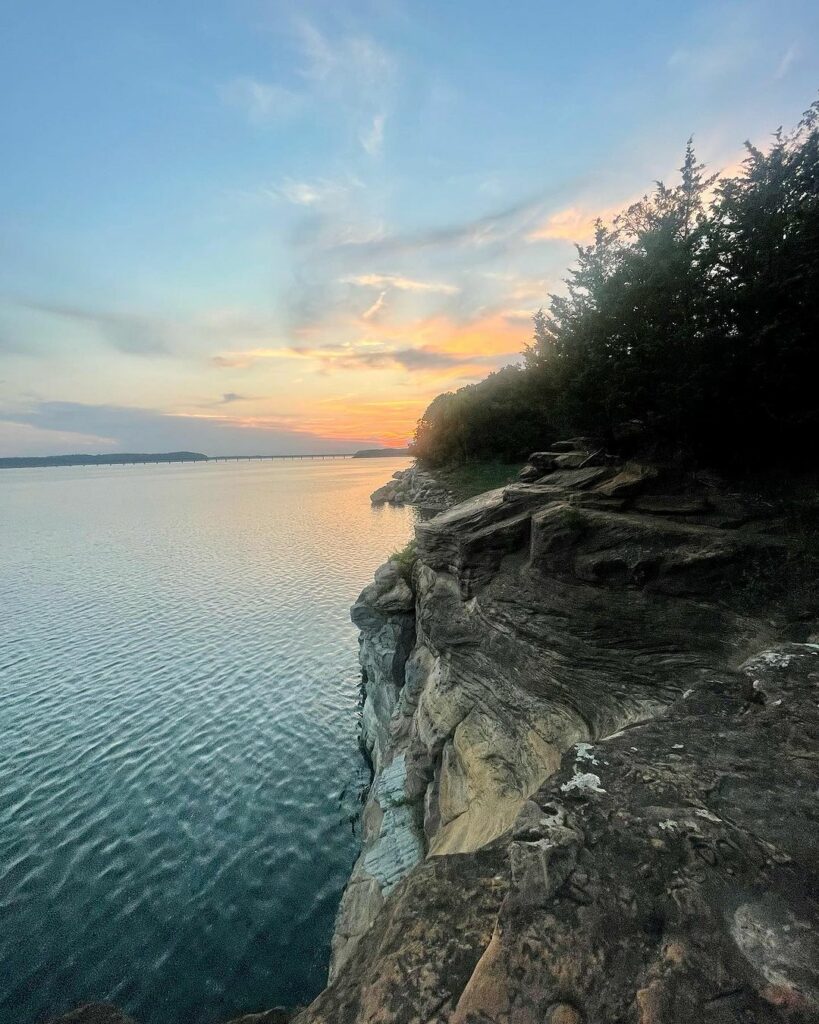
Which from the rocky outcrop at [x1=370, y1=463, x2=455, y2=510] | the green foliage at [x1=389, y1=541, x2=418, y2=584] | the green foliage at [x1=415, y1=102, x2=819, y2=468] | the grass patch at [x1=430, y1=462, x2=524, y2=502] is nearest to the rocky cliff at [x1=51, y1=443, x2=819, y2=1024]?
the green foliage at [x1=415, y1=102, x2=819, y2=468]

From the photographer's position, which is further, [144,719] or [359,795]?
[144,719]

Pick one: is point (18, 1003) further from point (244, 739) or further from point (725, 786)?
point (725, 786)

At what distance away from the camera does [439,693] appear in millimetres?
20250

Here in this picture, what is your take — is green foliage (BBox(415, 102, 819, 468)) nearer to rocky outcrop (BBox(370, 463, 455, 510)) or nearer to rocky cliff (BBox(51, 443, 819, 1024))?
rocky cliff (BBox(51, 443, 819, 1024))

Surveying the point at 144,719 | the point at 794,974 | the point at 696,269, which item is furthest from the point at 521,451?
the point at 794,974

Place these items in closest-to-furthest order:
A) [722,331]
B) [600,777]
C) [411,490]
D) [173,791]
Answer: [600,777] → [722,331] → [173,791] → [411,490]

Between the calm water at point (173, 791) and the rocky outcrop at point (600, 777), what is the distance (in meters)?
3.51

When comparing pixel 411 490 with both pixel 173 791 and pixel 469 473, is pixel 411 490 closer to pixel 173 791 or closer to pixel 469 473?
pixel 469 473

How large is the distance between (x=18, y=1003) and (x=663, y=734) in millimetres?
20616

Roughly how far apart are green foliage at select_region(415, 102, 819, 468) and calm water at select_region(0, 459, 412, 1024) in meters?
22.1

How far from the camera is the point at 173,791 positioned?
2305cm

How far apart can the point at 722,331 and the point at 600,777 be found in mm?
15491

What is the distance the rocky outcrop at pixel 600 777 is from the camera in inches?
189

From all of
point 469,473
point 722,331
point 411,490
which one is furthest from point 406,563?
point 411,490
